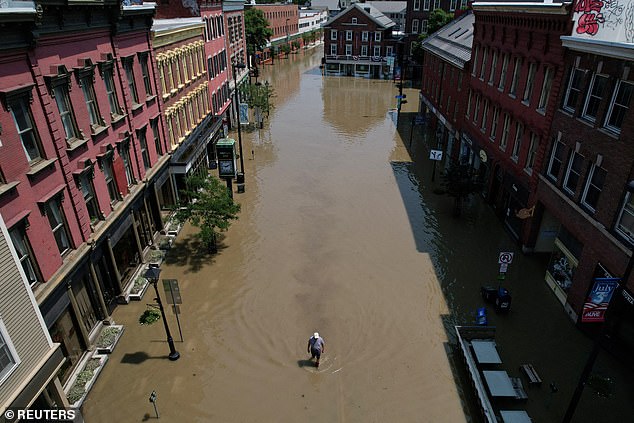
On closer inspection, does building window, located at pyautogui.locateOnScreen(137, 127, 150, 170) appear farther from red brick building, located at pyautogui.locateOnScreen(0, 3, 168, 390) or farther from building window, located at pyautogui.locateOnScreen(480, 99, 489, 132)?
building window, located at pyautogui.locateOnScreen(480, 99, 489, 132)

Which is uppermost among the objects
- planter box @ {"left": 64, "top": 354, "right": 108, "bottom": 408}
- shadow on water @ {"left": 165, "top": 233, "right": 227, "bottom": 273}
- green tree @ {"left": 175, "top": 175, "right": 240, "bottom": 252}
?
green tree @ {"left": 175, "top": 175, "right": 240, "bottom": 252}

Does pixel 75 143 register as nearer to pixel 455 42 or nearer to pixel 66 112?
pixel 66 112

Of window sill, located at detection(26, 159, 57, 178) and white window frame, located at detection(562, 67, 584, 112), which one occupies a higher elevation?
white window frame, located at detection(562, 67, 584, 112)

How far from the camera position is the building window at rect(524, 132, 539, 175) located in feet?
69.5

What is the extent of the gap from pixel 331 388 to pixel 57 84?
14192mm

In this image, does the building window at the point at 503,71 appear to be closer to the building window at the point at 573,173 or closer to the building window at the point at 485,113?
the building window at the point at 485,113

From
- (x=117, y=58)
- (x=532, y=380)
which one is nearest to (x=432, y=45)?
(x=117, y=58)

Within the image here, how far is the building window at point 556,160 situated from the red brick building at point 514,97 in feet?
1.83

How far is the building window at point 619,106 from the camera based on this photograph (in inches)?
578

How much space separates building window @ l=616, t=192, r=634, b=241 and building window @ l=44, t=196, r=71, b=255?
1977 centimetres

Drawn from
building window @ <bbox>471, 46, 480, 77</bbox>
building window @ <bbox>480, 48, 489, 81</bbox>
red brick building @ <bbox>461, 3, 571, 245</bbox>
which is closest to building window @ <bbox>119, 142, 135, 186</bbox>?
red brick building @ <bbox>461, 3, 571, 245</bbox>

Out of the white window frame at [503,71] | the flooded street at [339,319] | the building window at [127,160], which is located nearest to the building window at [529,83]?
the white window frame at [503,71]

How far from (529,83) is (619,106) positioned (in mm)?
7475

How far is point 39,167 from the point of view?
1273 centimetres
